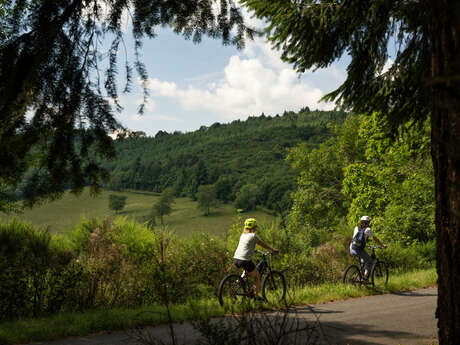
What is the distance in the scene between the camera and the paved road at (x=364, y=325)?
18.2 ft

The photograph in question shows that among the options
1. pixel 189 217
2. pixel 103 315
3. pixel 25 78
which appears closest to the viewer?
pixel 25 78

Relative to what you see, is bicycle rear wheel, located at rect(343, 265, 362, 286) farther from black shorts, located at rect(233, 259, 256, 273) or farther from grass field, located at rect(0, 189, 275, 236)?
grass field, located at rect(0, 189, 275, 236)

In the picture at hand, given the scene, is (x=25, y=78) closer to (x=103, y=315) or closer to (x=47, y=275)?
(x=103, y=315)

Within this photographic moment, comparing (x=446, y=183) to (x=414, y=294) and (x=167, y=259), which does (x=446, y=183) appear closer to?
(x=167, y=259)

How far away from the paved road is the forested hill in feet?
197

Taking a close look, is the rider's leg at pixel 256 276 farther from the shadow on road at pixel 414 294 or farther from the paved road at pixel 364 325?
the shadow on road at pixel 414 294

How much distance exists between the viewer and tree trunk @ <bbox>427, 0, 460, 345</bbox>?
2406 mm

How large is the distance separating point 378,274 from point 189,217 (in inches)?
3637

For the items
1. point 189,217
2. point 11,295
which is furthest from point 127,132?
point 189,217

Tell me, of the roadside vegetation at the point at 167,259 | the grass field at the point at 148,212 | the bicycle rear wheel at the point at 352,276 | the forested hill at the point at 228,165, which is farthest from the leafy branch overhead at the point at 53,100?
the grass field at the point at 148,212

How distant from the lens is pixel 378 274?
11.2 metres

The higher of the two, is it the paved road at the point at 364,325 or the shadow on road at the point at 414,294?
the paved road at the point at 364,325

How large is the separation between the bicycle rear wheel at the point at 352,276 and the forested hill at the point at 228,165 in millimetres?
58072

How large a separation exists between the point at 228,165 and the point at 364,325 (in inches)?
4800
